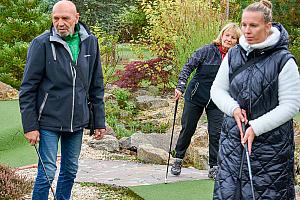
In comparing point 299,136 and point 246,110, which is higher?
point 246,110

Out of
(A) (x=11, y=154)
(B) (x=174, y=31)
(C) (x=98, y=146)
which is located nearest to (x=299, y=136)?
(C) (x=98, y=146)

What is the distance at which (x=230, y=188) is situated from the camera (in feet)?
11.5

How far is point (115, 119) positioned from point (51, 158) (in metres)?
5.70

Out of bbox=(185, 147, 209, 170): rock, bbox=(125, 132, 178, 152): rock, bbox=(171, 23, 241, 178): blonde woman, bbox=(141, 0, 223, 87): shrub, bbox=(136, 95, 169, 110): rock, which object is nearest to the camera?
bbox=(171, 23, 241, 178): blonde woman

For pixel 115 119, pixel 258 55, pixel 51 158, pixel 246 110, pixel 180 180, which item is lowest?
pixel 115 119

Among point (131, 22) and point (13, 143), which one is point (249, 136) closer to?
point (13, 143)

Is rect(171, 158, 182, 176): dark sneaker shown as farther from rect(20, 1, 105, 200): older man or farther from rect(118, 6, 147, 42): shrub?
rect(118, 6, 147, 42): shrub

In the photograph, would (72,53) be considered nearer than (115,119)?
Yes

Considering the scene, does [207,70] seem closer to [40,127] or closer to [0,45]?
[40,127]

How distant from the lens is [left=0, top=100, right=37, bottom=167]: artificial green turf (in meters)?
6.72

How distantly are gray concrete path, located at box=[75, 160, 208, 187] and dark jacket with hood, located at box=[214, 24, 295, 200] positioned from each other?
2128 mm

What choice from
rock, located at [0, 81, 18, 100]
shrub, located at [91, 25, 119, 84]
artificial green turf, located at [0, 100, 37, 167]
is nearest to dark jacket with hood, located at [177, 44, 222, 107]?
artificial green turf, located at [0, 100, 37, 167]

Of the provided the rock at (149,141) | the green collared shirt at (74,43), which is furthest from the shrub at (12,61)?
the green collared shirt at (74,43)

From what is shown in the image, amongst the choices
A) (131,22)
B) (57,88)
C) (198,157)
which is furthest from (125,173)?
(131,22)
